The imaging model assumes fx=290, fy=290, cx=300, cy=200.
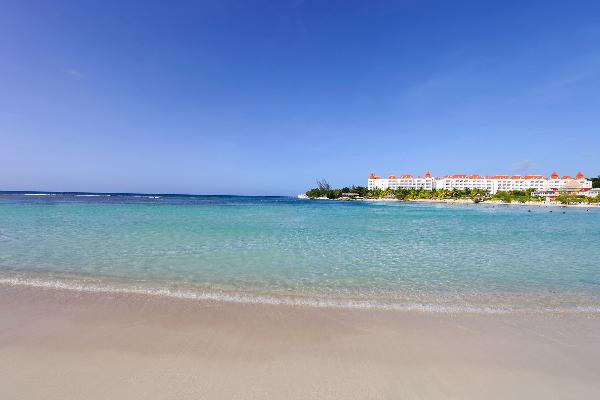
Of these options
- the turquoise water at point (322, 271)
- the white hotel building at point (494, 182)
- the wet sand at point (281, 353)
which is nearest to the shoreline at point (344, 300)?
the turquoise water at point (322, 271)

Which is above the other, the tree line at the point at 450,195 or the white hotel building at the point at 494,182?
the white hotel building at the point at 494,182

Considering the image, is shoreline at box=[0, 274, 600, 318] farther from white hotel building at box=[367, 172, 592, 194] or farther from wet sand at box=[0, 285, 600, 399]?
white hotel building at box=[367, 172, 592, 194]

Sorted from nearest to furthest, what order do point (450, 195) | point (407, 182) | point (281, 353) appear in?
point (281, 353), point (450, 195), point (407, 182)

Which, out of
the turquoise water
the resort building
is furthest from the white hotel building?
the turquoise water

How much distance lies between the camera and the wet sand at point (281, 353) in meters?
3.22

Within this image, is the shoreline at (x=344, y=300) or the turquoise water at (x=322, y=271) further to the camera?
the turquoise water at (x=322, y=271)

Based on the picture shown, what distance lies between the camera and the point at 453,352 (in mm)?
4070

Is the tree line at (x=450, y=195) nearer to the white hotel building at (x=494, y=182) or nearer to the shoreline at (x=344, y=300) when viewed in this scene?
the white hotel building at (x=494, y=182)

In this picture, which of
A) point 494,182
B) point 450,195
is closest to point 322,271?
point 450,195

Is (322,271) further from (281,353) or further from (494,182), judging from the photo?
(494,182)

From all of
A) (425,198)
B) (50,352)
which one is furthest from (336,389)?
(425,198)

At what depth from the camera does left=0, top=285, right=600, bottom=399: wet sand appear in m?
3.22

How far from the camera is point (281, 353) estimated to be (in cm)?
395

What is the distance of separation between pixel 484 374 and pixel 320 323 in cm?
236
